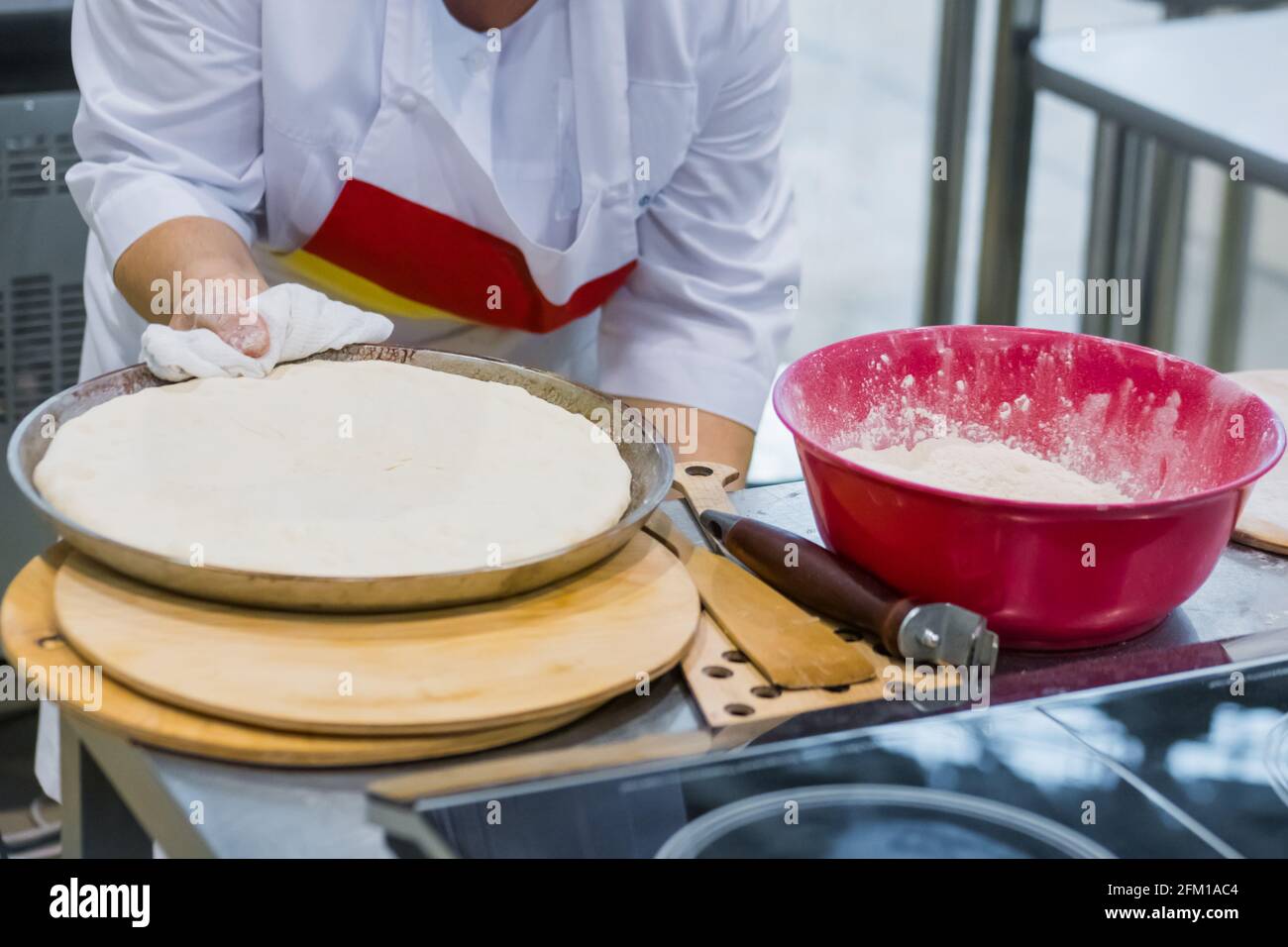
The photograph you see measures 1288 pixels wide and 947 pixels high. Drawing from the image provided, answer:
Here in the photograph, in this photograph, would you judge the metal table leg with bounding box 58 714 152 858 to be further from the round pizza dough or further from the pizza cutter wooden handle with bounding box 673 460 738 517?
the pizza cutter wooden handle with bounding box 673 460 738 517

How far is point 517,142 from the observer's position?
57.9 inches

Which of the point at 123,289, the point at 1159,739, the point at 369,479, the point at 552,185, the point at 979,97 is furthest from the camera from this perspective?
the point at 979,97

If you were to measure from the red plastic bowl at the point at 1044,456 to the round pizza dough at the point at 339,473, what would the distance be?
0.19 meters

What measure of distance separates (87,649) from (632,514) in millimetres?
364

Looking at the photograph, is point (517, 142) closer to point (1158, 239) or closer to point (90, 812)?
point (90, 812)

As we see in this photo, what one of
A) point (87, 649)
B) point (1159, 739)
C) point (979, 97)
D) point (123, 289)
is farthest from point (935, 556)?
point (979, 97)

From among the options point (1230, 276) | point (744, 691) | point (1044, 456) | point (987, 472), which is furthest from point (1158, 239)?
point (744, 691)

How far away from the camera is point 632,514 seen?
0.97 m

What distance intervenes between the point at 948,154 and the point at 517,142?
230cm

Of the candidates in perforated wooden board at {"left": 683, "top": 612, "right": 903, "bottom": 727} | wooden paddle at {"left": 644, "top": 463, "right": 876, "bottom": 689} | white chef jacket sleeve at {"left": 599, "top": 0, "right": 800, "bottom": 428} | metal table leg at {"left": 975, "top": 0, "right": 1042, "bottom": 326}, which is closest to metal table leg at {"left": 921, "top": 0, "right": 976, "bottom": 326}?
metal table leg at {"left": 975, "top": 0, "right": 1042, "bottom": 326}

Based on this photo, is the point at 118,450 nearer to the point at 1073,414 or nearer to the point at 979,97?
the point at 1073,414

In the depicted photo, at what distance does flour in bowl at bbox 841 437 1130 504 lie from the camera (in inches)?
39.9

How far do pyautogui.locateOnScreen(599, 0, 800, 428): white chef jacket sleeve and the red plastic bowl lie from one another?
1.56ft

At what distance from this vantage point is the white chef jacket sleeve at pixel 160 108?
1341 mm
